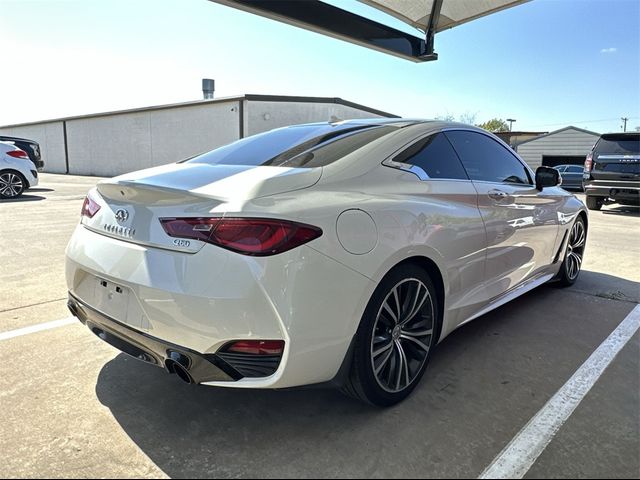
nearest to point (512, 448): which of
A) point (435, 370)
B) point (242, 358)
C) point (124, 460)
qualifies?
point (435, 370)

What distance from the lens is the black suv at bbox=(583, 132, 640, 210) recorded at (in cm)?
1059

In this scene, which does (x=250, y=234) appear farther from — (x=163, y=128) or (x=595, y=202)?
(x=163, y=128)

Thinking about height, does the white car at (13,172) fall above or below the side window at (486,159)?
below

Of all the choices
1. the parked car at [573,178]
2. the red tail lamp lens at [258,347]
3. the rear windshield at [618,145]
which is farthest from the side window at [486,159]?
the parked car at [573,178]

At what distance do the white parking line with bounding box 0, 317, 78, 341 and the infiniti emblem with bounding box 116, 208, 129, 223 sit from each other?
67.0 inches

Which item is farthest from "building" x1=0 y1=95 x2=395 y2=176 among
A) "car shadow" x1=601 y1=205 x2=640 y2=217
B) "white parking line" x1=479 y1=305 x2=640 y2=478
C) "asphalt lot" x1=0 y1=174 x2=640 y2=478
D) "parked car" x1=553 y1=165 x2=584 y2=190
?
"white parking line" x1=479 y1=305 x2=640 y2=478

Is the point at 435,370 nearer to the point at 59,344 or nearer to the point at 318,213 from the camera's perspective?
the point at 318,213

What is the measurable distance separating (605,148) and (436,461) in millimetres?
11646

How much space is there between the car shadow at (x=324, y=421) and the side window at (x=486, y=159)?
4.16ft

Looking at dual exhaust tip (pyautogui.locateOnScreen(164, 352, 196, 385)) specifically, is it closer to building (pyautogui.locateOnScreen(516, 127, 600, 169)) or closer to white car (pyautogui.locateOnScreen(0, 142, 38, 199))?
white car (pyautogui.locateOnScreen(0, 142, 38, 199))

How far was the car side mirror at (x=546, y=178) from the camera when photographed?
3.90m

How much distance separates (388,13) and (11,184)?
33.0 feet

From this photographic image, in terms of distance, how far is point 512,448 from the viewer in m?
2.08

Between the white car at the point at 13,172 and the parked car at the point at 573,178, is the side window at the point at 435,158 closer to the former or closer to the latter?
the white car at the point at 13,172
